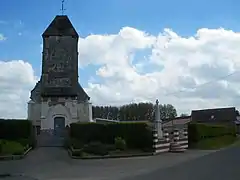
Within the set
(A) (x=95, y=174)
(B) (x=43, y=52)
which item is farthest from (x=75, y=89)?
(A) (x=95, y=174)

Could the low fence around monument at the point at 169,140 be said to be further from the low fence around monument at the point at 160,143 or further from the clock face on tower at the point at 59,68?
the clock face on tower at the point at 59,68

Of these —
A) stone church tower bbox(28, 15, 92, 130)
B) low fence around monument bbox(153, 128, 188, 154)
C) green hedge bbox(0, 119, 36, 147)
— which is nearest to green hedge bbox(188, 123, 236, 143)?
low fence around monument bbox(153, 128, 188, 154)

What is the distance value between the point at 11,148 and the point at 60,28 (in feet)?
92.2

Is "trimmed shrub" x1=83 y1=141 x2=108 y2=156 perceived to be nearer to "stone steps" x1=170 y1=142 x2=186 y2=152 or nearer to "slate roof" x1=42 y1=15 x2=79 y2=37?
"stone steps" x1=170 y1=142 x2=186 y2=152

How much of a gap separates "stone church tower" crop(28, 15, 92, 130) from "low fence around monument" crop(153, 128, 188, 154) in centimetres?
1781

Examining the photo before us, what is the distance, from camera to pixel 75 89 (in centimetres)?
4959

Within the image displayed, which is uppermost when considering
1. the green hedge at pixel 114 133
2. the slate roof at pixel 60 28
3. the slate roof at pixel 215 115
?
the slate roof at pixel 60 28

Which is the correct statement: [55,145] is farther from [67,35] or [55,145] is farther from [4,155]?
[67,35]

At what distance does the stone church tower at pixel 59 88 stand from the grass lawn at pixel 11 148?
17.4 meters

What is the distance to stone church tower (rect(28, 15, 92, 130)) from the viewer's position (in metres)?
47.7

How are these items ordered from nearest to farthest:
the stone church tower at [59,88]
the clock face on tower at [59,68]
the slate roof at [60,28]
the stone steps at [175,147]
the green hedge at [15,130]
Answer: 1. the stone steps at [175,147]
2. the green hedge at [15,130]
3. the stone church tower at [59,88]
4. the clock face on tower at [59,68]
5. the slate roof at [60,28]

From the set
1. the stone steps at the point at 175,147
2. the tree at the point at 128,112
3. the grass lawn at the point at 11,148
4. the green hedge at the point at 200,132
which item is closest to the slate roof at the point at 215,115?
the tree at the point at 128,112

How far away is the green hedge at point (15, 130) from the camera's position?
31.5 meters

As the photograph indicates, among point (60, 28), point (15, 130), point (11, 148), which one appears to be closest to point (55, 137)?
point (15, 130)
